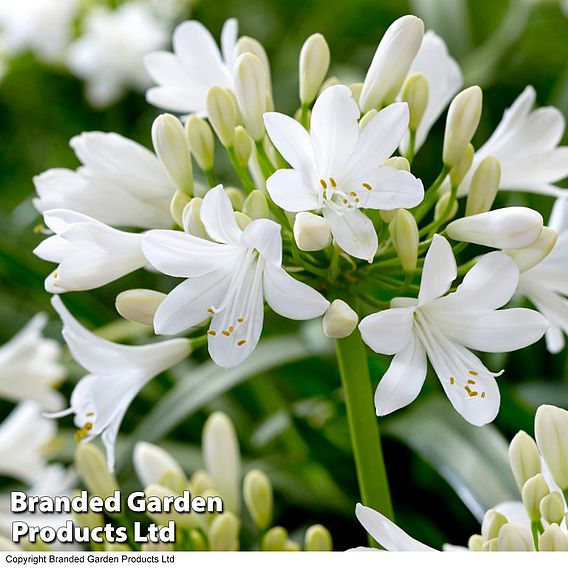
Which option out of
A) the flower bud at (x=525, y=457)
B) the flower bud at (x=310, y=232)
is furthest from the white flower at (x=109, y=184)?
the flower bud at (x=525, y=457)

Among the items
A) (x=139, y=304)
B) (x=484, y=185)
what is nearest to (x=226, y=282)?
(x=139, y=304)

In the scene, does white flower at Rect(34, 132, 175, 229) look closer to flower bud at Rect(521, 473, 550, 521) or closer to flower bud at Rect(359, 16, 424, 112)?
flower bud at Rect(359, 16, 424, 112)

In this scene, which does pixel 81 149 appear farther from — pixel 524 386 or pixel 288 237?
pixel 524 386

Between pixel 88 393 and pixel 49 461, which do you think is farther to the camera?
pixel 49 461

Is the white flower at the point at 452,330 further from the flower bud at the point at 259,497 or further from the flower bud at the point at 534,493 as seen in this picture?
the flower bud at the point at 259,497

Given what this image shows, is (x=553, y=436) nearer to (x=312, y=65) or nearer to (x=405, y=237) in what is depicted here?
(x=405, y=237)

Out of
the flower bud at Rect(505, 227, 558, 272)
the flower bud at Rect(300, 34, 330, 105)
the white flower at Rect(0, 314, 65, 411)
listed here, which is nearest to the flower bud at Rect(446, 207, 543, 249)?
the flower bud at Rect(505, 227, 558, 272)
